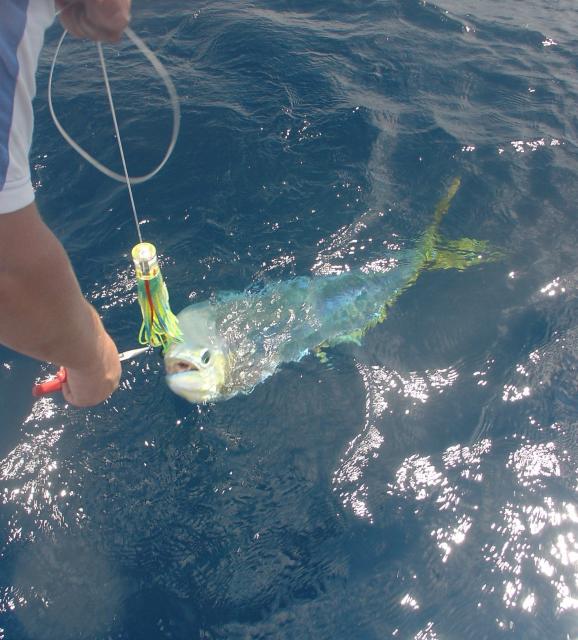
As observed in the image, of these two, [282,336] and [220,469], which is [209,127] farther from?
[220,469]

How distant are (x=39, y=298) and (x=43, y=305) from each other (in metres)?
0.04

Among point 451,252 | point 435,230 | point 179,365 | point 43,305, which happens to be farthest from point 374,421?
point 43,305

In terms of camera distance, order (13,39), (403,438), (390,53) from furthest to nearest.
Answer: (390,53), (403,438), (13,39)

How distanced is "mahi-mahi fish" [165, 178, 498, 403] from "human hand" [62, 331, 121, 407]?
1165 millimetres

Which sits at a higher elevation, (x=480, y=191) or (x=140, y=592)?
(x=480, y=191)

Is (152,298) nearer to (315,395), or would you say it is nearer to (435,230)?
(315,395)

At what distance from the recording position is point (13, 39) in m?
1.44

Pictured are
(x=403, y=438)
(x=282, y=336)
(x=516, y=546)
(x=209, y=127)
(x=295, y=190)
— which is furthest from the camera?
(x=209, y=127)

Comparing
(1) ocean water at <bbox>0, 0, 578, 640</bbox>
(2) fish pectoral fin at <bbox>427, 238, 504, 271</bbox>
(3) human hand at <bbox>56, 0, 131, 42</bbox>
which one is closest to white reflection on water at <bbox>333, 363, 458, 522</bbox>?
(1) ocean water at <bbox>0, 0, 578, 640</bbox>

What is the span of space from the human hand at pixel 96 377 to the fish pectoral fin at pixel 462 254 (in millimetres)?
3484

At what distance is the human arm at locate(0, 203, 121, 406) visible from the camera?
163 cm

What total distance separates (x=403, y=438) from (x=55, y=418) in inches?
100

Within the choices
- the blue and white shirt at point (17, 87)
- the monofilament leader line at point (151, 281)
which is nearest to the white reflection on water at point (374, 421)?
the monofilament leader line at point (151, 281)

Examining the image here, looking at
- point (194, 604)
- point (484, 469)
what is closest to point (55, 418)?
point (194, 604)
